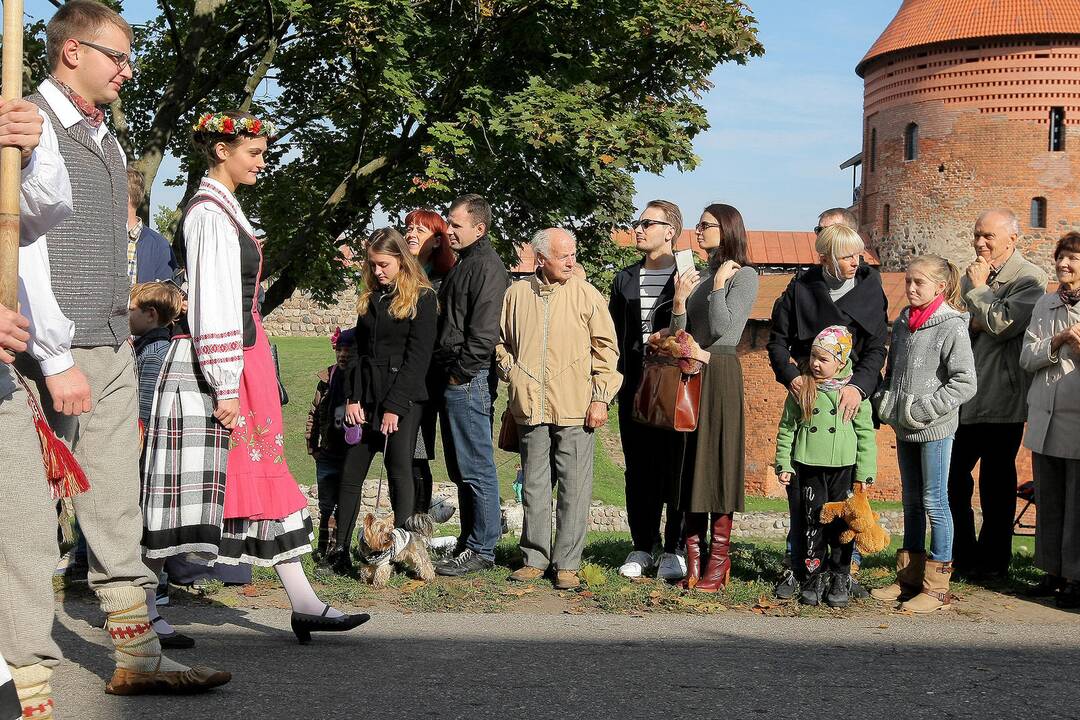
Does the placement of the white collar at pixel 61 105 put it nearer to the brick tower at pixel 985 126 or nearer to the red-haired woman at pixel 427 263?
the red-haired woman at pixel 427 263

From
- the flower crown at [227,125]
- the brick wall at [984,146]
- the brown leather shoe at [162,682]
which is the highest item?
the brick wall at [984,146]

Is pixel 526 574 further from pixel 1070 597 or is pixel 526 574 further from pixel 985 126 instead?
pixel 985 126

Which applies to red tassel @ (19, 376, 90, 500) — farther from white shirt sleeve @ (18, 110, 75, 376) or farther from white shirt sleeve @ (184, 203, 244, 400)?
white shirt sleeve @ (184, 203, 244, 400)

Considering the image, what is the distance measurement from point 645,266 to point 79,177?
4.25 metres

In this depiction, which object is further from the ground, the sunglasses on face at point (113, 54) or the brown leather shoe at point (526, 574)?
the sunglasses on face at point (113, 54)

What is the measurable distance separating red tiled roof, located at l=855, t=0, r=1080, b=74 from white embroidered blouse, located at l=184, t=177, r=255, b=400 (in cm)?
3979

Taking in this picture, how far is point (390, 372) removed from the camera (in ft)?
22.8

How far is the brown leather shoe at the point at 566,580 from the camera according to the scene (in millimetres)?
6688

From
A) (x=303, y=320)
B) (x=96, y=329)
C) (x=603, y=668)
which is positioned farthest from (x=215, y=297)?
(x=303, y=320)

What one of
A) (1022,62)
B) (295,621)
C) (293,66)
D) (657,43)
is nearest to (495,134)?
(657,43)

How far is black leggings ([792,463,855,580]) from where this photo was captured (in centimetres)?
651

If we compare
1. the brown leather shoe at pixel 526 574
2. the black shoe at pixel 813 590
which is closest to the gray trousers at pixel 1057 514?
the black shoe at pixel 813 590

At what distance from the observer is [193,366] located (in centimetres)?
463

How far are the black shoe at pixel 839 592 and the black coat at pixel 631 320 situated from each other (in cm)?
172
